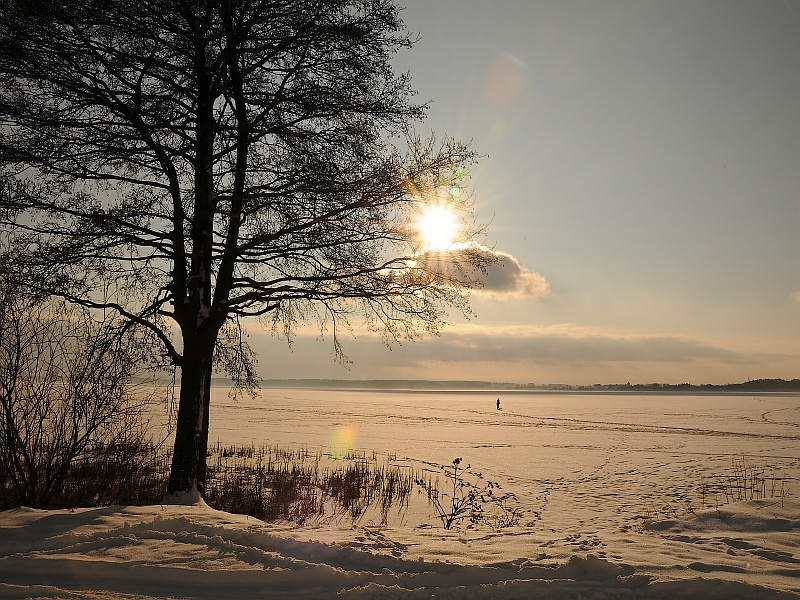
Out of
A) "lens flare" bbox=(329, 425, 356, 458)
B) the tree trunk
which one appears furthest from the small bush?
"lens flare" bbox=(329, 425, 356, 458)

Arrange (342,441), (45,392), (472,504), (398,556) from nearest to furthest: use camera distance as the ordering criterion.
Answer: (398,556)
(45,392)
(472,504)
(342,441)

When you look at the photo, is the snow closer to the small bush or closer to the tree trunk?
the small bush

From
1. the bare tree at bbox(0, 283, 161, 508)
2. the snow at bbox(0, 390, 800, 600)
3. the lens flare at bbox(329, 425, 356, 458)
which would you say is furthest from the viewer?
the lens flare at bbox(329, 425, 356, 458)

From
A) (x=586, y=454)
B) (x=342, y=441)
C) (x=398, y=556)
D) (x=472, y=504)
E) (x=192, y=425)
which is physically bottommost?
(x=342, y=441)

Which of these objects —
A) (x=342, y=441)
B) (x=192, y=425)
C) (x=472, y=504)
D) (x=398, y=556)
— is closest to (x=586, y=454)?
(x=342, y=441)

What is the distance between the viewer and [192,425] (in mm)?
8430

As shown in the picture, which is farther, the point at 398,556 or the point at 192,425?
the point at 192,425

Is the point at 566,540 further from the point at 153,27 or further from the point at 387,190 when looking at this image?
the point at 153,27

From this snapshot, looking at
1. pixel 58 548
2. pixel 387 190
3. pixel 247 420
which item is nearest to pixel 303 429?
pixel 247 420

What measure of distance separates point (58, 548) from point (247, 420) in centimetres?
2738

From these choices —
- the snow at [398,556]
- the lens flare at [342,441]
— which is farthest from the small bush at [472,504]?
the lens flare at [342,441]

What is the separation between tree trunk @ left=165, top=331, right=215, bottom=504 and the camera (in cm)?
826

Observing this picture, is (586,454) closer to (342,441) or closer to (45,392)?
(342,441)

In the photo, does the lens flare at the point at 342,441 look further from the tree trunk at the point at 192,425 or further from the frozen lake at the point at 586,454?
the tree trunk at the point at 192,425
